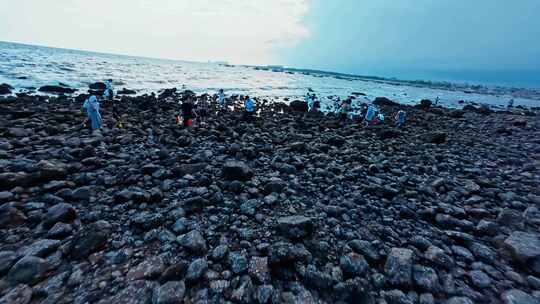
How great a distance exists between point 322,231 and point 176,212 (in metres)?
2.95

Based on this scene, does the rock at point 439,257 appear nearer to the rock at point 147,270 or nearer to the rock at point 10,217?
the rock at point 147,270

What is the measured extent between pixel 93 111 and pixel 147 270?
1001 centimetres

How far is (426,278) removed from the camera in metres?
3.24

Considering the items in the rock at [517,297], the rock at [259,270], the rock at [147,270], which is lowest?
the rock at [147,270]

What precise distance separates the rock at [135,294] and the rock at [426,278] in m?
3.70

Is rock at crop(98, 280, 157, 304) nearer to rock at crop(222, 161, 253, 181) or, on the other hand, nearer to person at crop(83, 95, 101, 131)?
rock at crop(222, 161, 253, 181)

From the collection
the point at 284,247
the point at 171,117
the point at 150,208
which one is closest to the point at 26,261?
the point at 150,208

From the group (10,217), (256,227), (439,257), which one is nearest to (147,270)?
(256,227)

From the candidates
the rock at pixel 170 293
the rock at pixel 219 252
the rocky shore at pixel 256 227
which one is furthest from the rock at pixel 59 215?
the rock at pixel 219 252

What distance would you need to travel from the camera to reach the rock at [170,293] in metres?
2.69

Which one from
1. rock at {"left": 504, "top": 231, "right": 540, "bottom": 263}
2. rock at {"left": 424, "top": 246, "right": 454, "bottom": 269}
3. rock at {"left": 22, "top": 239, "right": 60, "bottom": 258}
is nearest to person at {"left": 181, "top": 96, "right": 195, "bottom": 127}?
rock at {"left": 22, "top": 239, "right": 60, "bottom": 258}

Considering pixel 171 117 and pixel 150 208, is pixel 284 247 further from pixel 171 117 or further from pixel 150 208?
pixel 171 117

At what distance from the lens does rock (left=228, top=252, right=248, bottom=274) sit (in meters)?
3.27

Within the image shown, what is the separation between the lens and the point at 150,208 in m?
4.69
